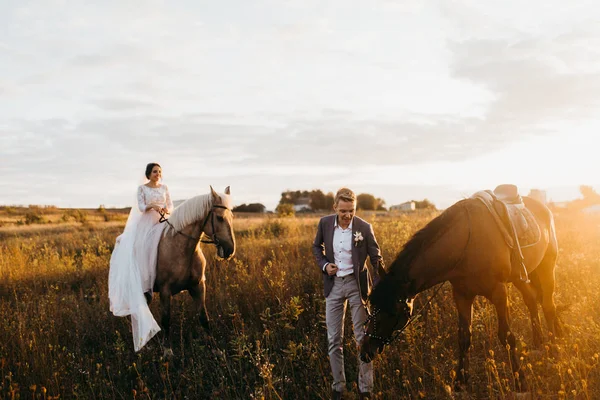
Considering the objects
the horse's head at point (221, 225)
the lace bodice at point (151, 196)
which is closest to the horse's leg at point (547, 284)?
the horse's head at point (221, 225)

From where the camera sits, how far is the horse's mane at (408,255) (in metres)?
4.09

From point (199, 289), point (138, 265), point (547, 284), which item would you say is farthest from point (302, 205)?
point (547, 284)

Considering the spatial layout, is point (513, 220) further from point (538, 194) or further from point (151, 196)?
point (151, 196)

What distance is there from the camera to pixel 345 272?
4.23m

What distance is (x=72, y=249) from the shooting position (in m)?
14.6

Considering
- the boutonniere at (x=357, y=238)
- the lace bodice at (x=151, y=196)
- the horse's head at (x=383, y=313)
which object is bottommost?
the horse's head at (x=383, y=313)

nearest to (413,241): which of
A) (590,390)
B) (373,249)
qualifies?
(373,249)

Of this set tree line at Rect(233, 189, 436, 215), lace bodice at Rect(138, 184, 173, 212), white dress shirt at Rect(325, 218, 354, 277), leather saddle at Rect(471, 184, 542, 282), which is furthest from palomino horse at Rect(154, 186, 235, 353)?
tree line at Rect(233, 189, 436, 215)

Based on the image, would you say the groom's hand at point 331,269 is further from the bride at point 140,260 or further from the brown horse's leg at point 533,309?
the bride at point 140,260

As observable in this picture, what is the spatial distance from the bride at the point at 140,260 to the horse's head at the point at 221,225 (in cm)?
97

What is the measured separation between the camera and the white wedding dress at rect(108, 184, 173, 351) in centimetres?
588

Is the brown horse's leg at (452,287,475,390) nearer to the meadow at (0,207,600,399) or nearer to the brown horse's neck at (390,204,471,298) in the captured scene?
the meadow at (0,207,600,399)

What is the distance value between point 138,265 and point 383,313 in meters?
3.99

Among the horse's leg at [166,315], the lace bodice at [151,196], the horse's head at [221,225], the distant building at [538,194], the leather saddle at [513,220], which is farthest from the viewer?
the distant building at [538,194]
